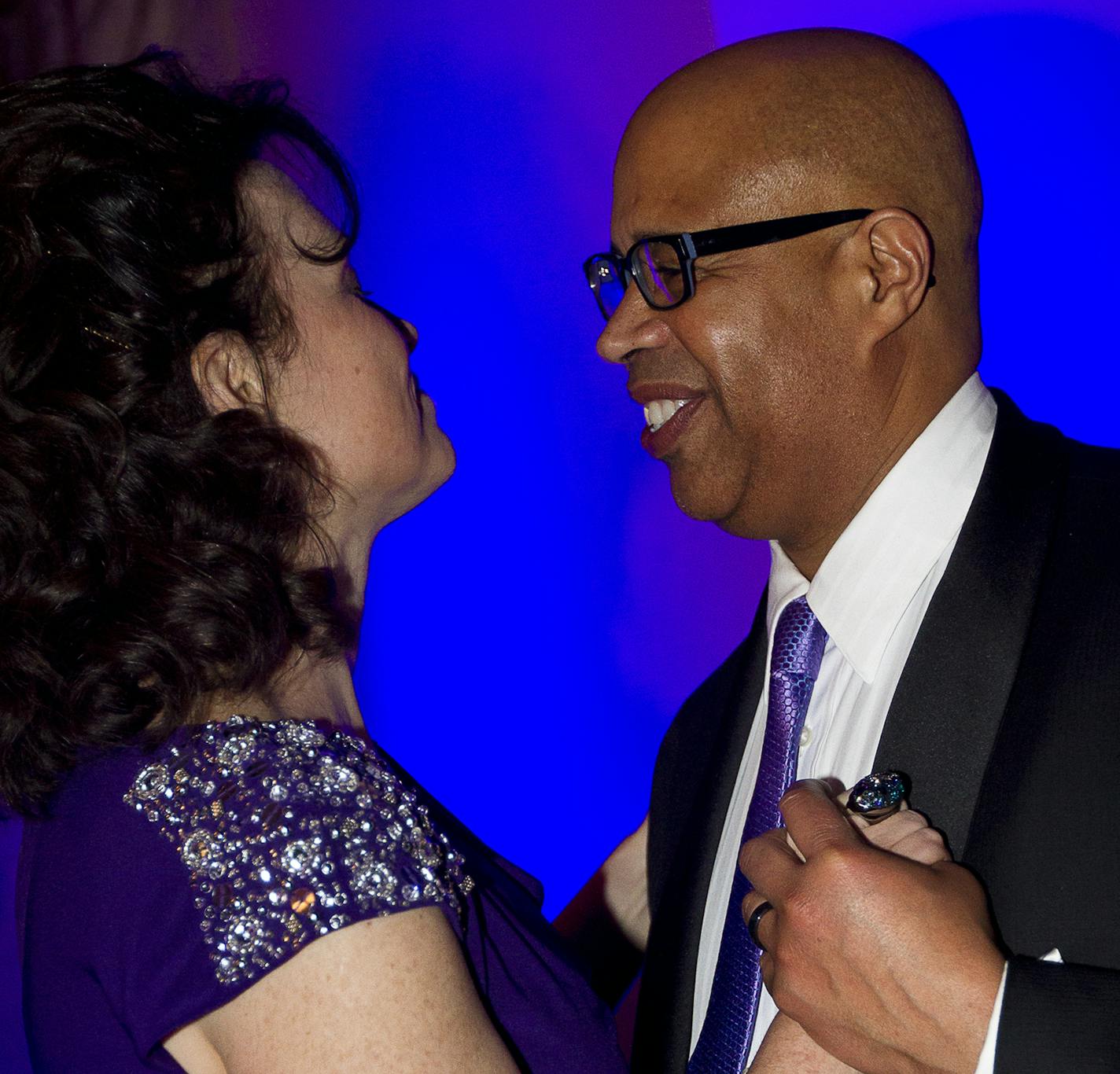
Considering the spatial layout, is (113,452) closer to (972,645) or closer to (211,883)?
(211,883)

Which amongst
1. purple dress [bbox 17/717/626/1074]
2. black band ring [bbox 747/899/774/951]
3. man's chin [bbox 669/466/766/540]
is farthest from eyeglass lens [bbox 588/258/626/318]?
black band ring [bbox 747/899/774/951]

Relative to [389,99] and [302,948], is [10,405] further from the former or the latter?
[389,99]

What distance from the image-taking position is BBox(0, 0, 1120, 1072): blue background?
227 cm

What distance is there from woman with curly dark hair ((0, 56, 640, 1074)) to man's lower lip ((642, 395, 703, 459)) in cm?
49

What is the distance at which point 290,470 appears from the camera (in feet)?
5.05

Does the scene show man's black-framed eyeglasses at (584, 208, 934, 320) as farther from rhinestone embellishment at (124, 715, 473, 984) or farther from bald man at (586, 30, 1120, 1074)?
rhinestone embellishment at (124, 715, 473, 984)

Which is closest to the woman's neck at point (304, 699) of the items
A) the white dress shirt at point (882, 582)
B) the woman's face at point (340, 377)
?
the woman's face at point (340, 377)

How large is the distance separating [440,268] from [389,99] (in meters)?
0.34

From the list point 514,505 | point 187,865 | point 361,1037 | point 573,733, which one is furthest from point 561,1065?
point 514,505

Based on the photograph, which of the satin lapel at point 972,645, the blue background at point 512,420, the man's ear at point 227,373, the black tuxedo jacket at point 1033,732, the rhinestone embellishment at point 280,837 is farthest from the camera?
the blue background at point 512,420

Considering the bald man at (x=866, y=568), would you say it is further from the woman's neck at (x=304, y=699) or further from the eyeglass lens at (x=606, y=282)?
the woman's neck at (x=304, y=699)

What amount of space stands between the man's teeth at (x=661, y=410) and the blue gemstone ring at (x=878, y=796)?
65 cm

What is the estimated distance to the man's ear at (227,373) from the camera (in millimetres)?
1447

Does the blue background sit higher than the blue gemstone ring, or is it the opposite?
the blue background
